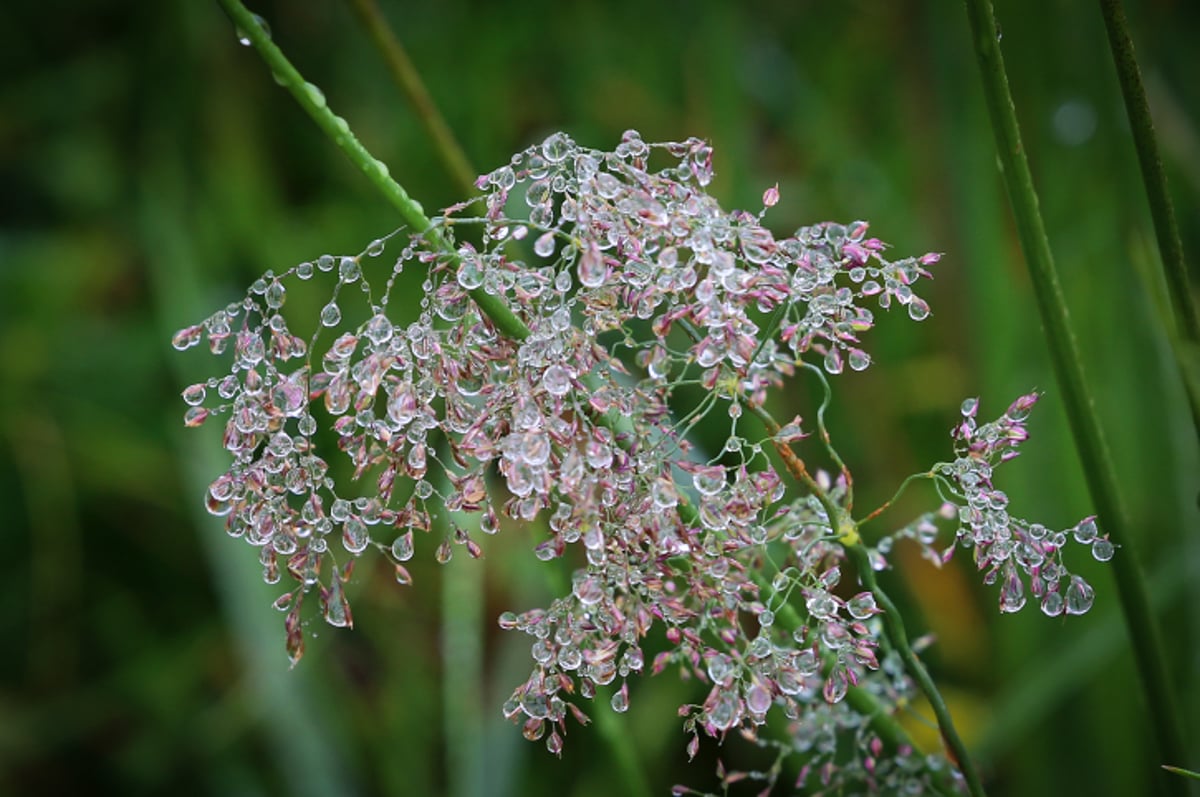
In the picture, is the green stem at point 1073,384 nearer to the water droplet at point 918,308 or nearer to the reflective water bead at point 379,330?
the water droplet at point 918,308

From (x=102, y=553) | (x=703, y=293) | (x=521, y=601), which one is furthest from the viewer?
(x=102, y=553)

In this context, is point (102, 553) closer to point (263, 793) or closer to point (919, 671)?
point (263, 793)

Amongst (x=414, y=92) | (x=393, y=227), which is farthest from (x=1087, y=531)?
(x=393, y=227)

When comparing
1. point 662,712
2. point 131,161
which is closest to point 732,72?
point 662,712

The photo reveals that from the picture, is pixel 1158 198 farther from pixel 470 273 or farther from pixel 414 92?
pixel 414 92

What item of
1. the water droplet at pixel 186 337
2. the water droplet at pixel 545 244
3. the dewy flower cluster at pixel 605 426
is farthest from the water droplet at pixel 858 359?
the water droplet at pixel 186 337

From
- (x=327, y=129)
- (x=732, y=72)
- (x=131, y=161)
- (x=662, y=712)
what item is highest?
(x=131, y=161)
